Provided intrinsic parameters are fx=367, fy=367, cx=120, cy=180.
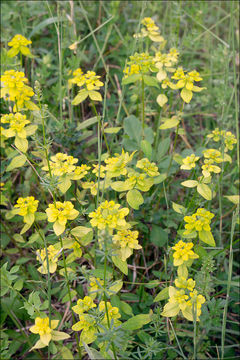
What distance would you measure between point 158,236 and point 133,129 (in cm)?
61

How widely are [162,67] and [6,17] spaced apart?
1397 millimetres

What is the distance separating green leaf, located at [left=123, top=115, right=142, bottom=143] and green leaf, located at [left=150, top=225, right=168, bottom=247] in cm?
50

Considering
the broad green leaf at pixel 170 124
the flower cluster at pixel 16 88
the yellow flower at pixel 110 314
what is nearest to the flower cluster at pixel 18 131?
the flower cluster at pixel 16 88

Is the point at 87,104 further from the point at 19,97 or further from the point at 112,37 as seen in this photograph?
the point at 19,97

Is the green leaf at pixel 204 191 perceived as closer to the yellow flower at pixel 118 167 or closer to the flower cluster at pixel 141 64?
the yellow flower at pixel 118 167

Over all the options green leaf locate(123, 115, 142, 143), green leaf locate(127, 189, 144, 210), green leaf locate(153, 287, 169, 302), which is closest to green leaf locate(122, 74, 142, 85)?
green leaf locate(123, 115, 142, 143)

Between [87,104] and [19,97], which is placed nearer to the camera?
[19,97]

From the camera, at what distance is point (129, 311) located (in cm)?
148

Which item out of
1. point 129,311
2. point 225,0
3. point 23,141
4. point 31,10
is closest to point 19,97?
point 23,141

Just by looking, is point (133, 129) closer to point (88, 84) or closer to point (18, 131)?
point (88, 84)

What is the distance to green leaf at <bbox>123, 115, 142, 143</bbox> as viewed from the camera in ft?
6.66

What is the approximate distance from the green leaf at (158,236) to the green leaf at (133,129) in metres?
0.50

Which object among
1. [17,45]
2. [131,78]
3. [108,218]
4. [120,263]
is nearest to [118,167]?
[108,218]

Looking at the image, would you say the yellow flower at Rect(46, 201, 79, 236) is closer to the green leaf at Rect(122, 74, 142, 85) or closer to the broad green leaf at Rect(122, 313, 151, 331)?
the broad green leaf at Rect(122, 313, 151, 331)
